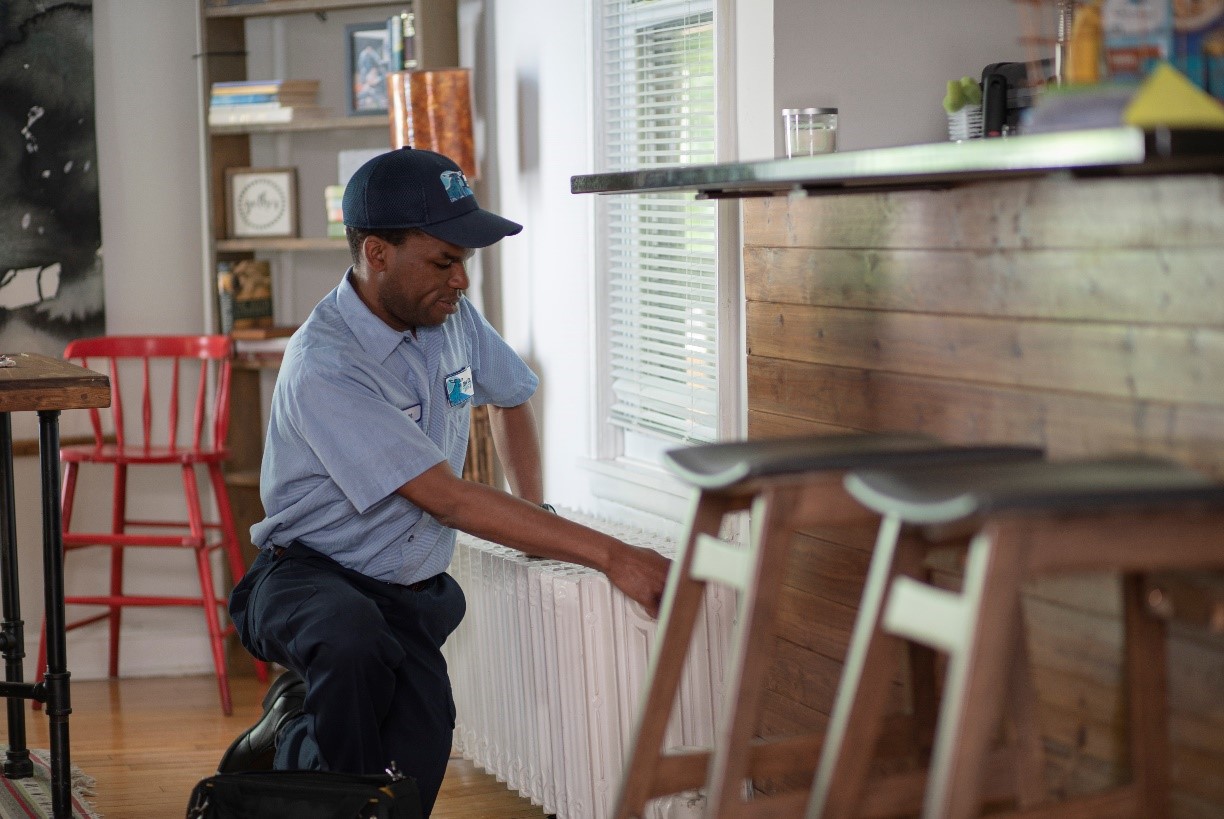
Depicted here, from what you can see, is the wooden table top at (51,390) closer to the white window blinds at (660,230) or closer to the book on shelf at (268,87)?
the white window blinds at (660,230)

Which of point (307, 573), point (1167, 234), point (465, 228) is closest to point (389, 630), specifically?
point (307, 573)

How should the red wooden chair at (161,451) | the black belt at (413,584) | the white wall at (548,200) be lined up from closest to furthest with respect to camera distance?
the black belt at (413,584) → the white wall at (548,200) → the red wooden chair at (161,451)

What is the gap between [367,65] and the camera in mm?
4480

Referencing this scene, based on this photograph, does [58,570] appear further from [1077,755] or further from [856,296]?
[1077,755]

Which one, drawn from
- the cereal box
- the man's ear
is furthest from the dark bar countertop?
the man's ear

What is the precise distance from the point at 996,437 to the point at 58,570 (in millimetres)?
2129

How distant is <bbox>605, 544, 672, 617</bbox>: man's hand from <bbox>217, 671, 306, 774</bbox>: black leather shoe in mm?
978

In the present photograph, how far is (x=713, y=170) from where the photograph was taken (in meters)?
2.03

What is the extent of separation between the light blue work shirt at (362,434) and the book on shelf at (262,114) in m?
1.67

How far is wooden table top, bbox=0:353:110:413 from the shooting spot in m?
3.04

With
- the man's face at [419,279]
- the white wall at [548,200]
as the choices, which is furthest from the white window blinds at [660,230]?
the man's face at [419,279]

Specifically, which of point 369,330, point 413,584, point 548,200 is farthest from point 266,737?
point 548,200

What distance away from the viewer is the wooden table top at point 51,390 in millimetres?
3039

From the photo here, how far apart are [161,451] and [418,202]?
198 centimetres
